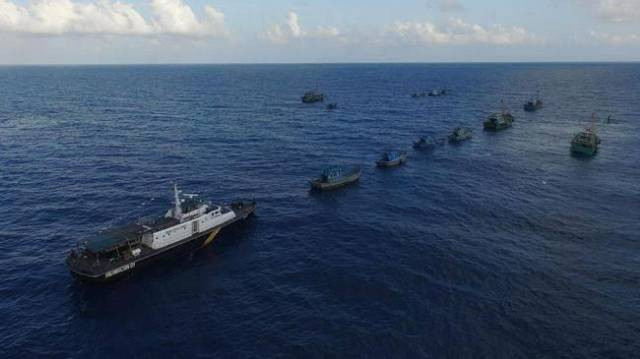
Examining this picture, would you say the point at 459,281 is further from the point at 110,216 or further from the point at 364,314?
the point at 110,216

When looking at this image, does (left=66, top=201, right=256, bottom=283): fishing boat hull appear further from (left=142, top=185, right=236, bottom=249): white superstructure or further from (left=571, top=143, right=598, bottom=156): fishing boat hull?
(left=571, top=143, right=598, bottom=156): fishing boat hull

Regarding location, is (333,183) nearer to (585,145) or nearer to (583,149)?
(583,149)

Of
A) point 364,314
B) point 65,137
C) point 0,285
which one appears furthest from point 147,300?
point 65,137

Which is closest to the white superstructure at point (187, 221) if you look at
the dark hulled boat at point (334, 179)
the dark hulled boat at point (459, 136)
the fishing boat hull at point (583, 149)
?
the dark hulled boat at point (334, 179)

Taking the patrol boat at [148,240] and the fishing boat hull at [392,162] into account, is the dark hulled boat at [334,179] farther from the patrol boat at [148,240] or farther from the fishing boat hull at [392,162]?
the patrol boat at [148,240]

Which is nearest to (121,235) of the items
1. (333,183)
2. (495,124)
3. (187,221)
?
(187,221)

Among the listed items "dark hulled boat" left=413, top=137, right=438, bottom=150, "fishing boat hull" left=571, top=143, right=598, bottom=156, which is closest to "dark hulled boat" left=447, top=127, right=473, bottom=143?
"dark hulled boat" left=413, top=137, right=438, bottom=150

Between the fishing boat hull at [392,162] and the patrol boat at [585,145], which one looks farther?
the patrol boat at [585,145]
